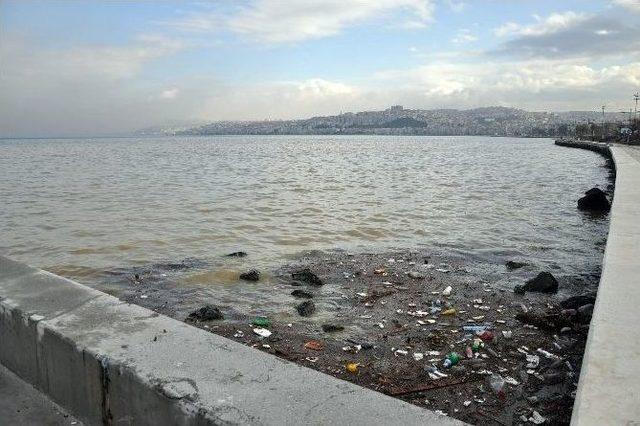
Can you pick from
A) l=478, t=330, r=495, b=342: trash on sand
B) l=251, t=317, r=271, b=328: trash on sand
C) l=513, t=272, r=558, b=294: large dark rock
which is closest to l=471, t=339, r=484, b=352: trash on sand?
l=478, t=330, r=495, b=342: trash on sand

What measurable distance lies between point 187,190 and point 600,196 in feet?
54.8

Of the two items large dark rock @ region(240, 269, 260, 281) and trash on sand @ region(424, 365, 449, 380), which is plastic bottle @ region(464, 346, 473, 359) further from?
large dark rock @ region(240, 269, 260, 281)

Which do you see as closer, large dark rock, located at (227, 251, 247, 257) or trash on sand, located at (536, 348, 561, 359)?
trash on sand, located at (536, 348, 561, 359)

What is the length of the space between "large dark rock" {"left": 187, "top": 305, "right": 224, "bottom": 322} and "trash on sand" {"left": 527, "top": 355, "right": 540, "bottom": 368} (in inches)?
138

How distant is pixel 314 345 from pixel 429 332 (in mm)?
1352

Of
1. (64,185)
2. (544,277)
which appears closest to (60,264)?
(544,277)

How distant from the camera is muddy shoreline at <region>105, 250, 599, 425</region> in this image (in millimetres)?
4430

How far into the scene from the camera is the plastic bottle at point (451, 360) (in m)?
5.00

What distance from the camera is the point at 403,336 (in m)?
5.81

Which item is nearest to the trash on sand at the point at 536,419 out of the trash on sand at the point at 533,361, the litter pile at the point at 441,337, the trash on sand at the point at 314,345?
the litter pile at the point at 441,337

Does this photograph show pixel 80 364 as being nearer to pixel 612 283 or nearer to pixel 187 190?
pixel 612 283

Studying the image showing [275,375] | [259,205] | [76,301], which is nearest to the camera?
[275,375]

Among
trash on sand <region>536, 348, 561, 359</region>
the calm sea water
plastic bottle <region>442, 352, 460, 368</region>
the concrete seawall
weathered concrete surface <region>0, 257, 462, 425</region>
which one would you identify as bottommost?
the calm sea water

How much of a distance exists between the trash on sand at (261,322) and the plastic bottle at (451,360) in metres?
2.14
